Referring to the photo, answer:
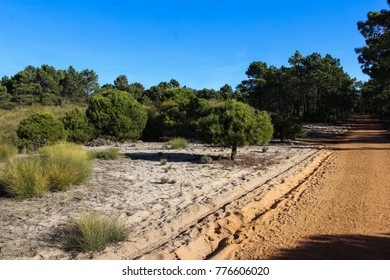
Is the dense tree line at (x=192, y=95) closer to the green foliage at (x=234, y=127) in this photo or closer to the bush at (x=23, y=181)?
the green foliage at (x=234, y=127)

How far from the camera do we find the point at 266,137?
51.9 feet

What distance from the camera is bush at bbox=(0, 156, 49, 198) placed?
8.10 metres

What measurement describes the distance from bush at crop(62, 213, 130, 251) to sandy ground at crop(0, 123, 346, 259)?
5.6 inches

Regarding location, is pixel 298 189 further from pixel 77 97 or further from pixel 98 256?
pixel 77 97

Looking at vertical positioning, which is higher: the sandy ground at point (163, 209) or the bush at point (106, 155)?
the bush at point (106, 155)

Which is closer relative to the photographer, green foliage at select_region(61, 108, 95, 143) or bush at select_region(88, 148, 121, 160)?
bush at select_region(88, 148, 121, 160)

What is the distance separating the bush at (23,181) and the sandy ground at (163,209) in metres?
0.22

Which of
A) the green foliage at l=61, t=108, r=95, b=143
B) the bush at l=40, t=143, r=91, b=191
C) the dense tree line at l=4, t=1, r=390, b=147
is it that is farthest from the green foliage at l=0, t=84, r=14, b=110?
the bush at l=40, t=143, r=91, b=191

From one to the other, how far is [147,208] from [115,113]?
1799 centimetres

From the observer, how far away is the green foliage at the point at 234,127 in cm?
1502

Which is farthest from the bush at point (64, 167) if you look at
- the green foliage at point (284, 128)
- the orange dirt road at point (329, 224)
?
the green foliage at point (284, 128)

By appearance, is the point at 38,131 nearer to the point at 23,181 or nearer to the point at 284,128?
the point at 23,181

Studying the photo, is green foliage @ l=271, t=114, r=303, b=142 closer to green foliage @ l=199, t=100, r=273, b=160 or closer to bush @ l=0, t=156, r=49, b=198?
green foliage @ l=199, t=100, r=273, b=160

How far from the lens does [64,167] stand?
377 inches
